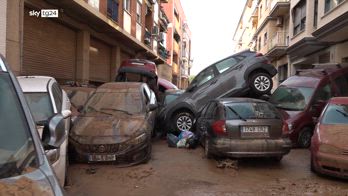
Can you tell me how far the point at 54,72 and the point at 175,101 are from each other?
4563 millimetres

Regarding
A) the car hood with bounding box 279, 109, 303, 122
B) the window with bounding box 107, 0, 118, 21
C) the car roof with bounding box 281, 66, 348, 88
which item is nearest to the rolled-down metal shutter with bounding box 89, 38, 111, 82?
the window with bounding box 107, 0, 118, 21

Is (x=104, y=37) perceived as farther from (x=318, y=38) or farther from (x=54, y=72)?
(x=318, y=38)

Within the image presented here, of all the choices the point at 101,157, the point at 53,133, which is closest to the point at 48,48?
the point at 101,157

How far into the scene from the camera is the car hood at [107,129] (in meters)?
8.48

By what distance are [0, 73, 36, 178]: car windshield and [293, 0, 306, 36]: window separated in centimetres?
2384

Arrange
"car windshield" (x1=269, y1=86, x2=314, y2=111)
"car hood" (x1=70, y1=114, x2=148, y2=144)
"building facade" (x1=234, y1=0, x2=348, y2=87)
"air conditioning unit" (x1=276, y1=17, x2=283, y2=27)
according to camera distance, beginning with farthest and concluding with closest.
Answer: "air conditioning unit" (x1=276, y1=17, x2=283, y2=27) < "building facade" (x1=234, y1=0, x2=348, y2=87) < "car windshield" (x1=269, y1=86, x2=314, y2=111) < "car hood" (x1=70, y1=114, x2=148, y2=144)

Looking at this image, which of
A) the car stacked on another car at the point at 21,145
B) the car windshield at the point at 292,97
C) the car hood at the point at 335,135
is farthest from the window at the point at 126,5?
the car stacked on another car at the point at 21,145

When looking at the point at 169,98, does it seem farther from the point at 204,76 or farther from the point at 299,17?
the point at 299,17

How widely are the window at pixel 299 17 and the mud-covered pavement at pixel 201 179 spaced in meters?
17.3

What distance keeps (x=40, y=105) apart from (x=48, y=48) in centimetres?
757

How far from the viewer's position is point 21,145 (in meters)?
2.87

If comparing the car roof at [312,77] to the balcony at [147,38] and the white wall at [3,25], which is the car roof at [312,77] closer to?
the white wall at [3,25]

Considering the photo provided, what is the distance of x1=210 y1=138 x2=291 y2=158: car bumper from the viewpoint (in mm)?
8531

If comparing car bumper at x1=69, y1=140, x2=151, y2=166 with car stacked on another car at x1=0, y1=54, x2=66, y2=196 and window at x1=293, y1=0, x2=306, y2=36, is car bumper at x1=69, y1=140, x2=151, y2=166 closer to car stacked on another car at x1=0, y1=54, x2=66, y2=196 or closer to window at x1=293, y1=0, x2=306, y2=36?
car stacked on another car at x1=0, y1=54, x2=66, y2=196
